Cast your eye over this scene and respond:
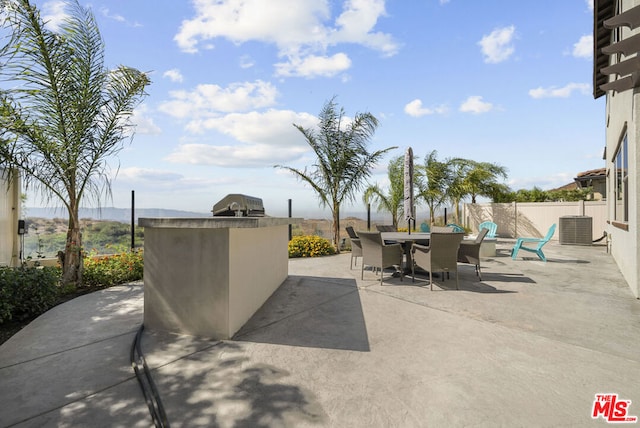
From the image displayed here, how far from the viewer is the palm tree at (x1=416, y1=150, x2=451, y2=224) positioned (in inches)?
637

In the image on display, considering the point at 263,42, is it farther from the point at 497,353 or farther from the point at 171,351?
the point at 497,353

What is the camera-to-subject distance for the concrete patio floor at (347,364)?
1.97 m

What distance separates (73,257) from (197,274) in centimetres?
376

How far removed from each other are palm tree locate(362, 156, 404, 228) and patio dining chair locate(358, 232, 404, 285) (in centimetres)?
758

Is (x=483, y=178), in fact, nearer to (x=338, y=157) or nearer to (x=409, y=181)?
(x=338, y=157)

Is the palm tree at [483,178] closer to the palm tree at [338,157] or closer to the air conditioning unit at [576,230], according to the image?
the air conditioning unit at [576,230]

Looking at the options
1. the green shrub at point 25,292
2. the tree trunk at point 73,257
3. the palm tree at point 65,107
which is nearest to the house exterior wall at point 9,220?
the palm tree at point 65,107

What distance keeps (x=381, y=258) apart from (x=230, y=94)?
20.4 ft

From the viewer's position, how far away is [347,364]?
2.65 metres

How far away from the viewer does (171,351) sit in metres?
2.90

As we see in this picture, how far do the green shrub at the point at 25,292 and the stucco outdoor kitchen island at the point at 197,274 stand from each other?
1906mm

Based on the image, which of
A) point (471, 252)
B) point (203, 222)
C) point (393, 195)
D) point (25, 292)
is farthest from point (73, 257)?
point (393, 195)

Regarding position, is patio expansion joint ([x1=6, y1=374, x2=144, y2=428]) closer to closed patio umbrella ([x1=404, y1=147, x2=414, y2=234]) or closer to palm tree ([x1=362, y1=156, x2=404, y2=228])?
closed patio umbrella ([x1=404, y1=147, x2=414, y2=234])

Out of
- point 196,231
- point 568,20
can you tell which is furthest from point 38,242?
point 568,20
